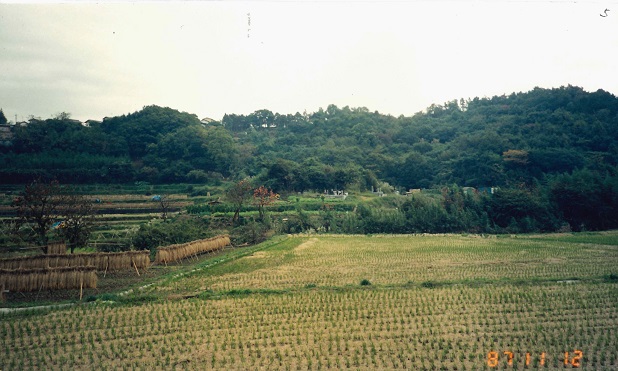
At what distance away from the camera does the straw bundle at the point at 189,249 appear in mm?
23500

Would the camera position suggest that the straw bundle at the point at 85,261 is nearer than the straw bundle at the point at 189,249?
Yes

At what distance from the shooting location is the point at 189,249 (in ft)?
85.0

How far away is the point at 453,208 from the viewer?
4059 cm

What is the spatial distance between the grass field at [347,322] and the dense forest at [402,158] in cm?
2123

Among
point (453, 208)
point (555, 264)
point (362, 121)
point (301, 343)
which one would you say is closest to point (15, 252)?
point (301, 343)

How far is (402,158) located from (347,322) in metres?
62.4

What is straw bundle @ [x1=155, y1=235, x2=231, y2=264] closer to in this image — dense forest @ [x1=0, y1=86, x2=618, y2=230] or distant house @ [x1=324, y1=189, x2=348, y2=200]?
dense forest @ [x1=0, y1=86, x2=618, y2=230]

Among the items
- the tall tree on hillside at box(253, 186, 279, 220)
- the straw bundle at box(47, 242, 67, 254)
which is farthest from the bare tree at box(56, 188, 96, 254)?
Result: the tall tree on hillside at box(253, 186, 279, 220)

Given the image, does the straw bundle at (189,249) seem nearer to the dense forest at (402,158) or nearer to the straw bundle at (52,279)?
the straw bundle at (52,279)

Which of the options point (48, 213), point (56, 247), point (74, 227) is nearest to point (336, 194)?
point (74, 227)

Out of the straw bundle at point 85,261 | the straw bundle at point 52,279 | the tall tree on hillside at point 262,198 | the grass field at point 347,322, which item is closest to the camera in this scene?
the grass field at point 347,322

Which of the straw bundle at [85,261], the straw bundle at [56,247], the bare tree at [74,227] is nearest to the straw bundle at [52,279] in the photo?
the straw bundle at [85,261]

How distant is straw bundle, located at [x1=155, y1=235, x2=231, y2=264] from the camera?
23.5 meters
